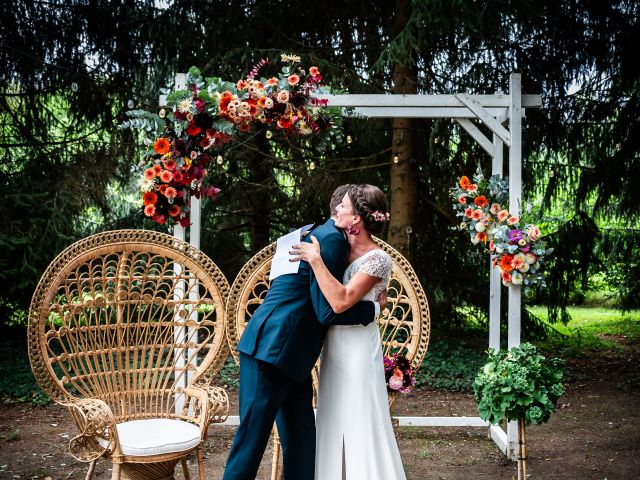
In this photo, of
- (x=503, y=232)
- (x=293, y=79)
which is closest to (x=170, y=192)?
(x=293, y=79)

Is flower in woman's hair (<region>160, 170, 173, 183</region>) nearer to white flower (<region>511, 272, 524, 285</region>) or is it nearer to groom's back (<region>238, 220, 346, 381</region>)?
groom's back (<region>238, 220, 346, 381</region>)

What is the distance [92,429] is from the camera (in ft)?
9.37

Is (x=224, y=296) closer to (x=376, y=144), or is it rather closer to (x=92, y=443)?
(x=92, y=443)

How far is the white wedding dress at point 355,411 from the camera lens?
9.45 ft

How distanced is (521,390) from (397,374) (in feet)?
2.14

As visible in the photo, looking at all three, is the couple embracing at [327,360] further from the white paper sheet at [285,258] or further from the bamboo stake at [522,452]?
the bamboo stake at [522,452]

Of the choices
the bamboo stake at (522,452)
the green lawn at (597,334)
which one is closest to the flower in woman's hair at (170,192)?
the bamboo stake at (522,452)

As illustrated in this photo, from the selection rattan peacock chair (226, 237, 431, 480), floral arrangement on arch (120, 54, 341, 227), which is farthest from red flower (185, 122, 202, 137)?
rattan peacock chair (226, 237, 431, 480)

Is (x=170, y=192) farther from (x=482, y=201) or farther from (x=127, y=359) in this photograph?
(x=482, y=201)

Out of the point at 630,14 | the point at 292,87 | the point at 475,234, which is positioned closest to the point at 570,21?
the point at 630,14

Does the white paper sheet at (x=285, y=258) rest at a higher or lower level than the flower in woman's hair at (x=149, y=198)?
lower

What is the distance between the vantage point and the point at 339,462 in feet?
9.53

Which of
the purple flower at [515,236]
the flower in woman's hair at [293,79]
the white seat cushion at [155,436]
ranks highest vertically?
the flower in woman's hair at [293,79]

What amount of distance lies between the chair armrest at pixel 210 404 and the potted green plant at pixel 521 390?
1305mm
